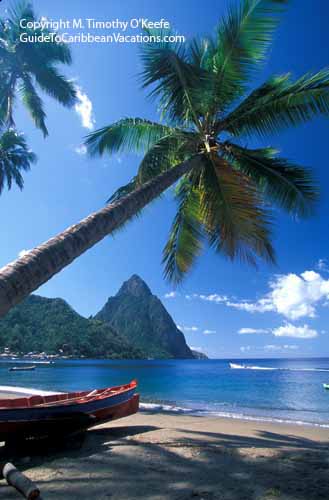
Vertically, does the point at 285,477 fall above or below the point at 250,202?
below

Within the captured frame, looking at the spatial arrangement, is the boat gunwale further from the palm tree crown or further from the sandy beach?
the palm tree crown

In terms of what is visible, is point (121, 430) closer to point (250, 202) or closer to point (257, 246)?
point (257, 246)

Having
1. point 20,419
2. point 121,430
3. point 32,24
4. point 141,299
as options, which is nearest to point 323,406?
point 121,430

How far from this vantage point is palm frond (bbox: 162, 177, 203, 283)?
31.0ft

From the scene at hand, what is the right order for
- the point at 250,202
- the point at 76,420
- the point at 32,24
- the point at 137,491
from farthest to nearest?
the point at 32,24 < the point at 250,202 < the point at 76,420 < the point at 137,491

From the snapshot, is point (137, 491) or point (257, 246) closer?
point (137, 491)

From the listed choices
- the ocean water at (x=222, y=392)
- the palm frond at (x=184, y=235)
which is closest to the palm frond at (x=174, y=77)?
the palm frond at (x=184, y=235)

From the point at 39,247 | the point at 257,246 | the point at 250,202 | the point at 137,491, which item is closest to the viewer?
the point at 39,247

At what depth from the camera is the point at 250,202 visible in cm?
766

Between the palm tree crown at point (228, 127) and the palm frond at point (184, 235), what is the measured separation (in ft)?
0.72

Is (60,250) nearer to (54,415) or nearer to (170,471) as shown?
(170,471)

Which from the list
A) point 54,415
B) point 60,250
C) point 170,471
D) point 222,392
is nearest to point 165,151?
point 60,250

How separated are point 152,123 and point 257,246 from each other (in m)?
4.22

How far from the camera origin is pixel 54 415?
6.69m
